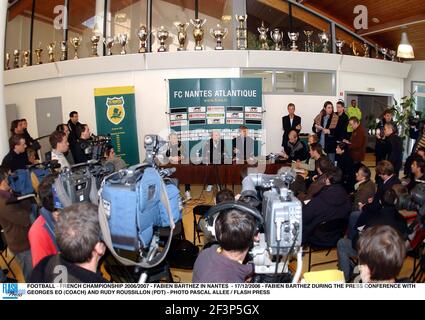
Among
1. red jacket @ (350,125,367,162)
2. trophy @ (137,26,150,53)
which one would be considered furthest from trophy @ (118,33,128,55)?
red jacket @ (350,125,367,162)

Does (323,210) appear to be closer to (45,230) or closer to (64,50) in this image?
(45,230)

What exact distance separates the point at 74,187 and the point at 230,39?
19.8ft

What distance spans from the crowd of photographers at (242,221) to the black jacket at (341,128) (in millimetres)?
193

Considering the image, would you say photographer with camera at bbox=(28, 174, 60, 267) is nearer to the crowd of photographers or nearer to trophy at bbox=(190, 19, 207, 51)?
the crowd of photographers

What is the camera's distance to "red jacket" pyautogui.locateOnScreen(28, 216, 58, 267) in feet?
6.85

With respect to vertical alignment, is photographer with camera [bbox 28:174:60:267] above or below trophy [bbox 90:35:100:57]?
below

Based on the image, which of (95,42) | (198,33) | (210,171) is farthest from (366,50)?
(95,42)

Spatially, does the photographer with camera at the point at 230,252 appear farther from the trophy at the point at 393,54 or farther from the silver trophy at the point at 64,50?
the trophy at the point at 393,54

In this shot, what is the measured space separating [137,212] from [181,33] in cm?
640

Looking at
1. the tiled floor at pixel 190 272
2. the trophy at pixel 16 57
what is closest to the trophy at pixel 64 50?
the trophy at pixel 16 57

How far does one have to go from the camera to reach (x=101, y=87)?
788 cm

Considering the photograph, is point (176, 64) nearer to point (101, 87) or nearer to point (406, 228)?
point (101, 87)

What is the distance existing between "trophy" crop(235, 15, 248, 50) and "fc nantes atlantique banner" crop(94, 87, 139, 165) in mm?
2232
